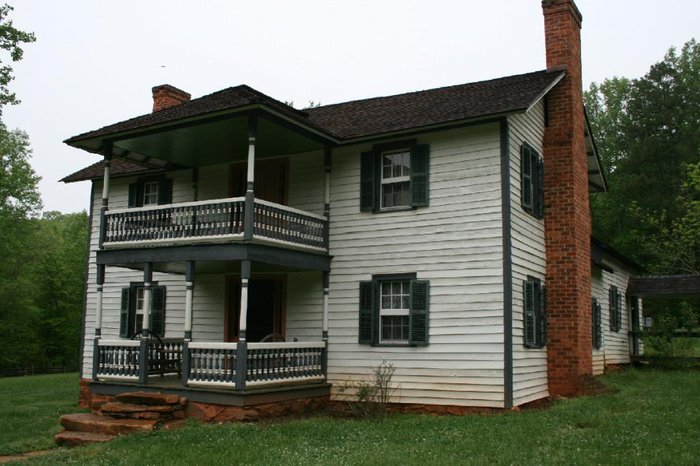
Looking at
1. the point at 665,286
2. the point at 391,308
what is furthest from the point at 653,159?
the point at 391,308

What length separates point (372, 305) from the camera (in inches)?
591

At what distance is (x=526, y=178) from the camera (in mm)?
15305

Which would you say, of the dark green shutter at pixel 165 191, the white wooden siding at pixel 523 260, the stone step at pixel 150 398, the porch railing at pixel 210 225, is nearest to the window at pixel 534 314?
the white wooden siding at pixel 523 260

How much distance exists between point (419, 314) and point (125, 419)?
606cm

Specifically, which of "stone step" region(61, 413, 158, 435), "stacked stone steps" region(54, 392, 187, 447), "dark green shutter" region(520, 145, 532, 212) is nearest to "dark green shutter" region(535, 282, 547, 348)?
"dark green shutter" region(520, 145, 532, 212)

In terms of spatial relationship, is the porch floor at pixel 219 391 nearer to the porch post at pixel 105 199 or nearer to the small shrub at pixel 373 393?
the small shrub at pixel 373 393

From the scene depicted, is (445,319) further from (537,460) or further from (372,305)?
(537,460)

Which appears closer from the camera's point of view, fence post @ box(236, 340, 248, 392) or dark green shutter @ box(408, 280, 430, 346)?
fence post @ box(236, 340, 248, 392)

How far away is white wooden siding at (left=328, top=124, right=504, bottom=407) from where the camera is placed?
13820 millimetres

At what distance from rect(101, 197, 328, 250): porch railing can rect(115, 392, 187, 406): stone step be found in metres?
3.07

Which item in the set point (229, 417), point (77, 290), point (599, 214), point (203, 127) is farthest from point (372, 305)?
point (77, 290)

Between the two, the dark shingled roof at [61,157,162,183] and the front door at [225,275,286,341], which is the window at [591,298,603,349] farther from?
the dark shingled roof at [61,157,162,183]

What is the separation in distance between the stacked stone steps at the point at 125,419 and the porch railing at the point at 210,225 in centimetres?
318

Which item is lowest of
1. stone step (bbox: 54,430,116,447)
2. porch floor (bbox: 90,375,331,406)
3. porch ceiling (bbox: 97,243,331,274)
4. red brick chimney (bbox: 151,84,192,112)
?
stone step (bbox: 54,430,116,447)
